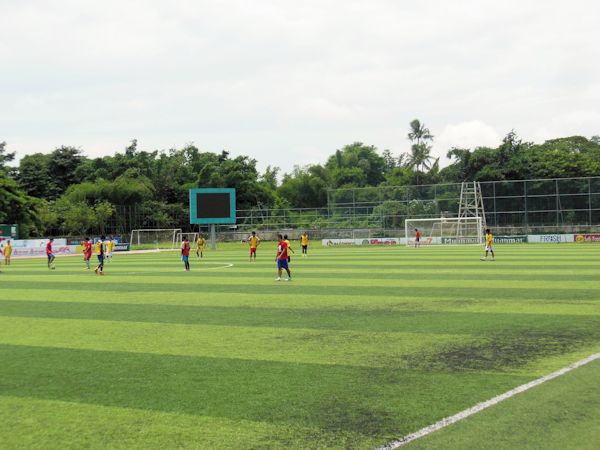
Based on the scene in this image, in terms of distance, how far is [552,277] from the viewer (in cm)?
1994

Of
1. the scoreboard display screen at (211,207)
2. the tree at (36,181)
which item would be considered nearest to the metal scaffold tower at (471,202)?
the scoreboard display screen at (211,207)

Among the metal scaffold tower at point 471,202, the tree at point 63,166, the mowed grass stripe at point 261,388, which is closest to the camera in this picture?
the mowed grass stripe at point 261,388

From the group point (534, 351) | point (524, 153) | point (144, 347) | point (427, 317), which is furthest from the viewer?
point (524, 153)

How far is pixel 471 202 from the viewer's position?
2359 inches

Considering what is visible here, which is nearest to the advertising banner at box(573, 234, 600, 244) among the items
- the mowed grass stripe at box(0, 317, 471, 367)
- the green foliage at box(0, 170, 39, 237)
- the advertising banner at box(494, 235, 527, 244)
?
the advertising banner at box(494, 235, 527, 244)

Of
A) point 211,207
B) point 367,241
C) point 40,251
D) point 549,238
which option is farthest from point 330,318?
point 549,238

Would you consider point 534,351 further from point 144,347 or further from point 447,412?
point 144,347

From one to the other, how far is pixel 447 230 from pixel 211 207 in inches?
831

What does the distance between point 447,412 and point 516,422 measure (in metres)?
0.64

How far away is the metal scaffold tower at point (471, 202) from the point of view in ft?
193

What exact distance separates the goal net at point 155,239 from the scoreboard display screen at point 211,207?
7.51 m

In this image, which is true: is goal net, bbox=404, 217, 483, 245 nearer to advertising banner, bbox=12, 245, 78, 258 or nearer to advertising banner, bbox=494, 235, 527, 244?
advertising banner, bbox=494, 235, 527, 244

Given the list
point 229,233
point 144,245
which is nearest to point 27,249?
point 144,245

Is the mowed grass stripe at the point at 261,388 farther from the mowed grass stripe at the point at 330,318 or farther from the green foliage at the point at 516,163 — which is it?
the green foliage at the point at 516,163
